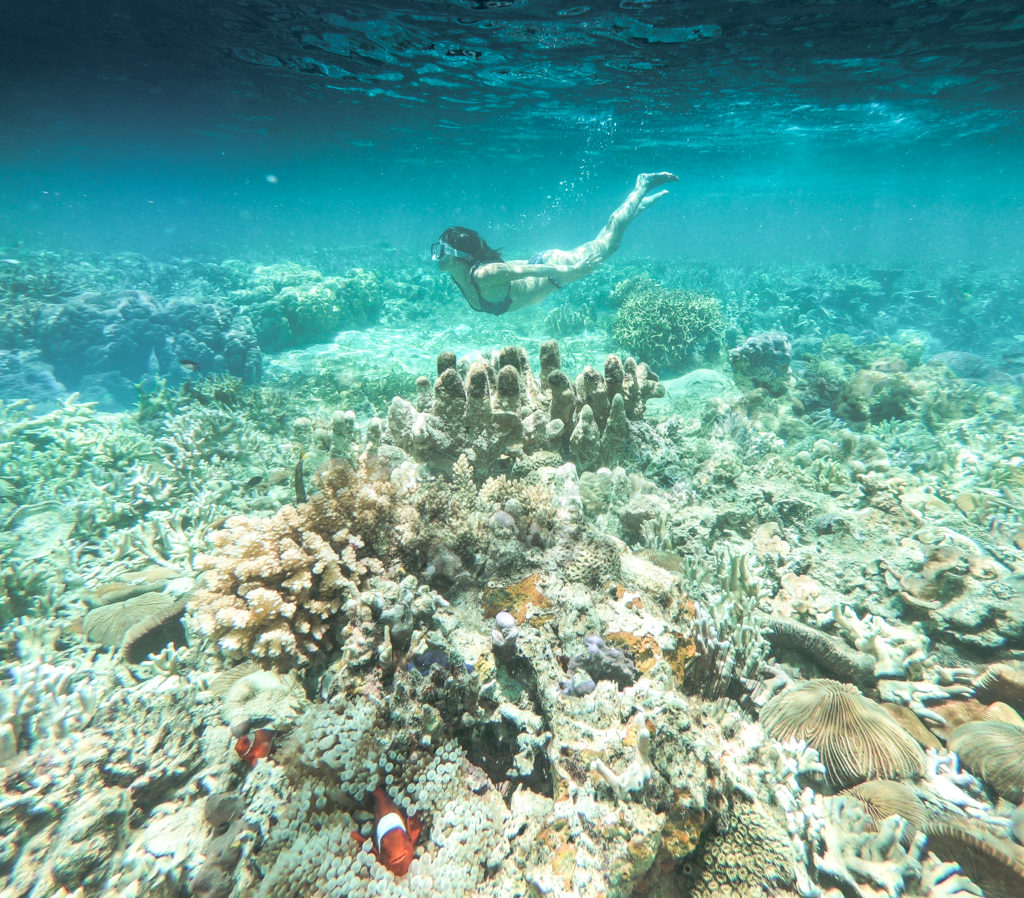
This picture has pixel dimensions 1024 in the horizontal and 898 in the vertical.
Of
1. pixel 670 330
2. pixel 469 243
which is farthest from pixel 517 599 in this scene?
pixel 670 330

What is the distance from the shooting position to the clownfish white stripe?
76.4 inches

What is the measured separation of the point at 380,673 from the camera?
A: 254cm

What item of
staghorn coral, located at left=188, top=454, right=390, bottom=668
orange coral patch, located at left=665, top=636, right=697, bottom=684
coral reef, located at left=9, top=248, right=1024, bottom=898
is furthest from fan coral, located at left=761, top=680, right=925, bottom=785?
staghorn coral, located at left=188, top=454, right=390, bottom=668

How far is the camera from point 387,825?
76.7 inches

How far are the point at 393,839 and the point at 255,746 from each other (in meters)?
1.05

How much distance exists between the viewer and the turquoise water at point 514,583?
7.02ft

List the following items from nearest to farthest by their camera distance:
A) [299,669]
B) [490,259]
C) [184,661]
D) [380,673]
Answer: [380,673]
[299,669]
[184,661]
[490,259]

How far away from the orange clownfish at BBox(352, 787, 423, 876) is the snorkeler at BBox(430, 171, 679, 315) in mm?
10549

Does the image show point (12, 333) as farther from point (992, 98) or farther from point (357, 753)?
point (992, 98)

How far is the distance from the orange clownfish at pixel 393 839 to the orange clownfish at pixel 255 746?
0.81m

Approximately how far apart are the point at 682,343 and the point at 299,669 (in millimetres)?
13663

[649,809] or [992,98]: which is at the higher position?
[992,98]

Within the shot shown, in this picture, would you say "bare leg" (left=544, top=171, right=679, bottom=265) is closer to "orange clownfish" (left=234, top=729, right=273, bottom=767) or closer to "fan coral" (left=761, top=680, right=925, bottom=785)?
"fan coral" (left=761, top=680, right=925, bottom=785)

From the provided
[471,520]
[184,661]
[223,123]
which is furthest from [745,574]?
[223,123]
